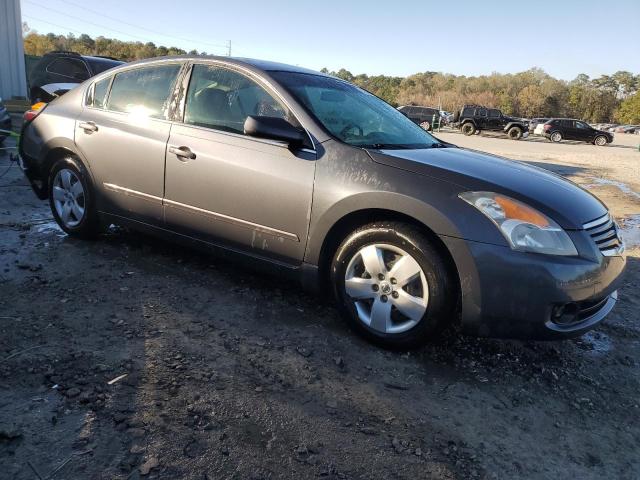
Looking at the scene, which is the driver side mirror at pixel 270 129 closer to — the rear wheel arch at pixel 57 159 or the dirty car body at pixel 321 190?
the dirty car body at pixel 321 190

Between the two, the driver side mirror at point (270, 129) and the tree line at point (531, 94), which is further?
the tree line at point (531, 94)

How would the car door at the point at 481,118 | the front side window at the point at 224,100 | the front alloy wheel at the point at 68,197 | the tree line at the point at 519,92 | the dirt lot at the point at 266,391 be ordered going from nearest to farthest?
1. the dirt lot at the point at 266,391
2. the front side window at the point at 224,100
3. the front alloy wheel at the point at 68,197
4. the car door at the point at 481,118
5. the tree line at the point at 519,92

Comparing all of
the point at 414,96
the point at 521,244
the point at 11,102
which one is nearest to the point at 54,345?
the point at 521,244

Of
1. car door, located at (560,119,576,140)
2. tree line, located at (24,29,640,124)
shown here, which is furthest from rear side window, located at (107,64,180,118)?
tree line, located at (24,29,640,124)

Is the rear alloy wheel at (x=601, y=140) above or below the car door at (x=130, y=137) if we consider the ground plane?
below

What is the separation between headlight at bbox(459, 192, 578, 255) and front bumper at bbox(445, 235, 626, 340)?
0.17 feet

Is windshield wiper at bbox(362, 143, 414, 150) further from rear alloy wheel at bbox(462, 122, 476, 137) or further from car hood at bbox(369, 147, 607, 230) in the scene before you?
rear alloy wheel at bbox(462, 122, 476, 137)

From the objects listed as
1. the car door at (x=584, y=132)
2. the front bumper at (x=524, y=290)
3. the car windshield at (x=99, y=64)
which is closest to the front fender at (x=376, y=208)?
the front bumper at (x=524, y=290)

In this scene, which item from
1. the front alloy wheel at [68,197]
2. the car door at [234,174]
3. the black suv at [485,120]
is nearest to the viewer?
the car door at [234,174]

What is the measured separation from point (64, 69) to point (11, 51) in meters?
7.45

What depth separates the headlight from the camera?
2553 mm

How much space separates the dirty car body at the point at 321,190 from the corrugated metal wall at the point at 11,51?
13522 mm

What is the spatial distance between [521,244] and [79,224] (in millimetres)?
3559

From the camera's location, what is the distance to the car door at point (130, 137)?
3.70 metres
